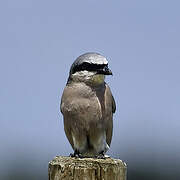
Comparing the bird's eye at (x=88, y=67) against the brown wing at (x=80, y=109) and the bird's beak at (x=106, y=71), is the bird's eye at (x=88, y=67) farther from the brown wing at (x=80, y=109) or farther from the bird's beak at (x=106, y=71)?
the brown wing at (x=80, y=109)

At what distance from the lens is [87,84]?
30.2 feet

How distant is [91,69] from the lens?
30.0ft

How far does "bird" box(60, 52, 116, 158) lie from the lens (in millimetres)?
9047

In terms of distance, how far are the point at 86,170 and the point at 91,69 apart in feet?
7.60

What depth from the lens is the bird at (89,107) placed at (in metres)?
9.05

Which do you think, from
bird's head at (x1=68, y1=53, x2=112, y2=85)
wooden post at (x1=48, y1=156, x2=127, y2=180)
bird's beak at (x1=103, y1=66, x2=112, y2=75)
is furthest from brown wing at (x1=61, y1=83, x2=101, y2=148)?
wooden post at (x1=48, y1=156, x2=127, y2=180)

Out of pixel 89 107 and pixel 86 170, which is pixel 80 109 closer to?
pixel 89 107

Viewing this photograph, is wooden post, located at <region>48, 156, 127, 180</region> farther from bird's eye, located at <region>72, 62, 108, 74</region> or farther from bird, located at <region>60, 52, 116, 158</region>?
bird's eye, located at <region>72, 62, 108, 74</region>

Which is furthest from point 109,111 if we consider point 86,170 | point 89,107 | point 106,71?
point 86,170

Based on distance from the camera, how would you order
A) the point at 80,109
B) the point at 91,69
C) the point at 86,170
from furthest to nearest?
the point at 91,69 → the point at 80,109 → the point at 86,170

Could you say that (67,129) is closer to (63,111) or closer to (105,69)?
(63,111)

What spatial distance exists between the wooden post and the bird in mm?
1761

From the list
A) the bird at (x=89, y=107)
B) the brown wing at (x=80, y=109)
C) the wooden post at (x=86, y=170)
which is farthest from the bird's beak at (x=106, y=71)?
the wooden post at (x=86, y=170)
